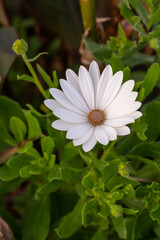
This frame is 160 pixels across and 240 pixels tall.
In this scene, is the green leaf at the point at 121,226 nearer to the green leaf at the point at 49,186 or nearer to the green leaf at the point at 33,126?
the green leaf at the point at 49,186

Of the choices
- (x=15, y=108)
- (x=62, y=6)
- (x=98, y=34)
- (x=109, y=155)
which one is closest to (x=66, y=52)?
→ (x=62, y=6)

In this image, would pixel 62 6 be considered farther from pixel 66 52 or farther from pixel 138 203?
pixel 138 203

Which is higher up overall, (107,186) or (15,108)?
(15,108)

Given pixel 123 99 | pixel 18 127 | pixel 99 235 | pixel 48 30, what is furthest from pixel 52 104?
pixel 48 30

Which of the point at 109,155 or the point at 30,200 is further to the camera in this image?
the point at 30,200

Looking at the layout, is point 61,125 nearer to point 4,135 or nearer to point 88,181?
point 88,181

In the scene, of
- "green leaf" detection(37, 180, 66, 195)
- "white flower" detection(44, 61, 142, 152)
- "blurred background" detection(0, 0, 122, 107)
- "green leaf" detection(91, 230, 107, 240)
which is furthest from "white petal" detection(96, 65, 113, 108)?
"blurred background" detection(0, 0, 122, 107)
